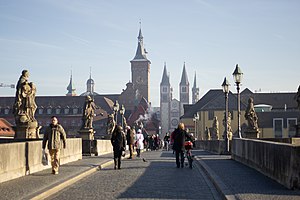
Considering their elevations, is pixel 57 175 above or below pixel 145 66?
below

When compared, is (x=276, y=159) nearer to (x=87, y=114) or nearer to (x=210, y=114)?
(x=87, y=114)

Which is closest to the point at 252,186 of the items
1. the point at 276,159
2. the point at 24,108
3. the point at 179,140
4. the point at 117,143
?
the point at 276,159

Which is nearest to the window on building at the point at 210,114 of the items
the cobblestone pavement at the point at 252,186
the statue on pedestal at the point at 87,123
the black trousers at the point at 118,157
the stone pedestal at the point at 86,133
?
the statue on pedestal at the point at 87,123

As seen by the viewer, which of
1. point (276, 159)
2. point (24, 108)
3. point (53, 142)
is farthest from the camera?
point (24, 108)

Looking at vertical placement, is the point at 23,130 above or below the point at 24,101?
below

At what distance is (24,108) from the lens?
2450 cm

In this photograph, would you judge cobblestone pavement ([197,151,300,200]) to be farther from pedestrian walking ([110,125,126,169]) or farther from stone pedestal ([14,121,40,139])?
stone pedestal ([14,121,40,139])

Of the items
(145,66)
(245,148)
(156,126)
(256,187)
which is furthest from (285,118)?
(256,187)

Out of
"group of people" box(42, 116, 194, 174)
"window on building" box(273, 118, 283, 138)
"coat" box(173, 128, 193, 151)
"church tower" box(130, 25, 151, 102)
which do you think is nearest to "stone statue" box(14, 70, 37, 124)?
"group of people" box(42, 116, 194, 174)

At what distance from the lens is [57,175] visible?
17562 millimetres

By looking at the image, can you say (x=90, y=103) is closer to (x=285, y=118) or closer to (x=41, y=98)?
(x=285, y=118)

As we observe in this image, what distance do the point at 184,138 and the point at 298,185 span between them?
9.81m

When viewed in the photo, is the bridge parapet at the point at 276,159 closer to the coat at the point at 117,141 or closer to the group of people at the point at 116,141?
the group of people at the point at 116,141

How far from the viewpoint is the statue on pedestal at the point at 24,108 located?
2444cm
